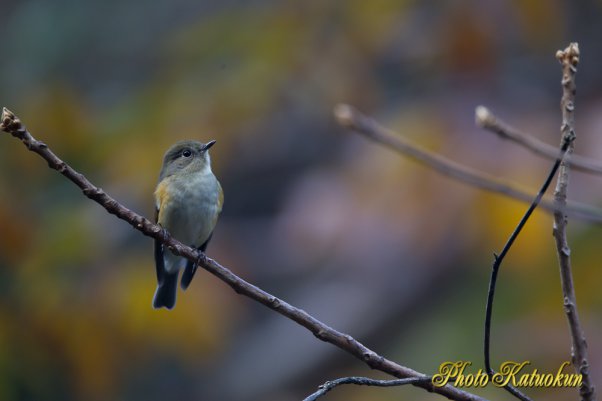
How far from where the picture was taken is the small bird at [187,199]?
4449 mm

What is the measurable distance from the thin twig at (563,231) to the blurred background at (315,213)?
2.98m

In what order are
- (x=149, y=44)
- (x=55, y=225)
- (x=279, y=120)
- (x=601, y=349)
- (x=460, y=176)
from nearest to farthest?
1. (x=460, y=176)
2. (x=601, y=349)
3. (x=55, y=225)
4. (x=279, y=120)
5. (x=149, y=44)

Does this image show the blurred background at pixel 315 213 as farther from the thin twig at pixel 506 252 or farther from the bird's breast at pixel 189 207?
the thin twig at pixel 506 252

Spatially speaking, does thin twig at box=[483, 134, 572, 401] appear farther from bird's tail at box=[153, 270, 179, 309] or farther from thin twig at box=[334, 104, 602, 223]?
bird's tail at box=[153, 270, 179, 309]

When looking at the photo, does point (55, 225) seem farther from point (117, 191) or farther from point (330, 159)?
point (330, 159)

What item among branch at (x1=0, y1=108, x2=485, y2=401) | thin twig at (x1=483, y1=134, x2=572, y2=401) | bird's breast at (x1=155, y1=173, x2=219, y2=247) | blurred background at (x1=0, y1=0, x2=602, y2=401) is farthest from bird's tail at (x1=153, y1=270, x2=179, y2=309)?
thin twig at (x1=483, y1=134, x2=572, y2=401)

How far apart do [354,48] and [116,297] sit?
2411 mm

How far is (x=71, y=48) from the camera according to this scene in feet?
32.6

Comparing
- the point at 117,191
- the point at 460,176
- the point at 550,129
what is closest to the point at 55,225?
the point at 117,191

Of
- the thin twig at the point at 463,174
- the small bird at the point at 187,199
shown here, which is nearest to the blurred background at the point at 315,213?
the small bird at the point at 187,199

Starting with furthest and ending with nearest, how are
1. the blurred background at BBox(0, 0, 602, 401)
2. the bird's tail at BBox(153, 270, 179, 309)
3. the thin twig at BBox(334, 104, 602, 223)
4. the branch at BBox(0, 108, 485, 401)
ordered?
the blurred background at BBox(0, 0, 602, 401), the bird's tail at BBox(153, 270, 179, 309), the branch at BBox(0, 108, 485, 401), the thin twig at BBox(334, 104, 602, 223)

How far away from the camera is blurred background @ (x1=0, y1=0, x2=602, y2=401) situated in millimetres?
5555

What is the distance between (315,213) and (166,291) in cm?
134

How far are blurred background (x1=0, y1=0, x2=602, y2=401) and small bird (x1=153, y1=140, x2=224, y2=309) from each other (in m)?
1.34
